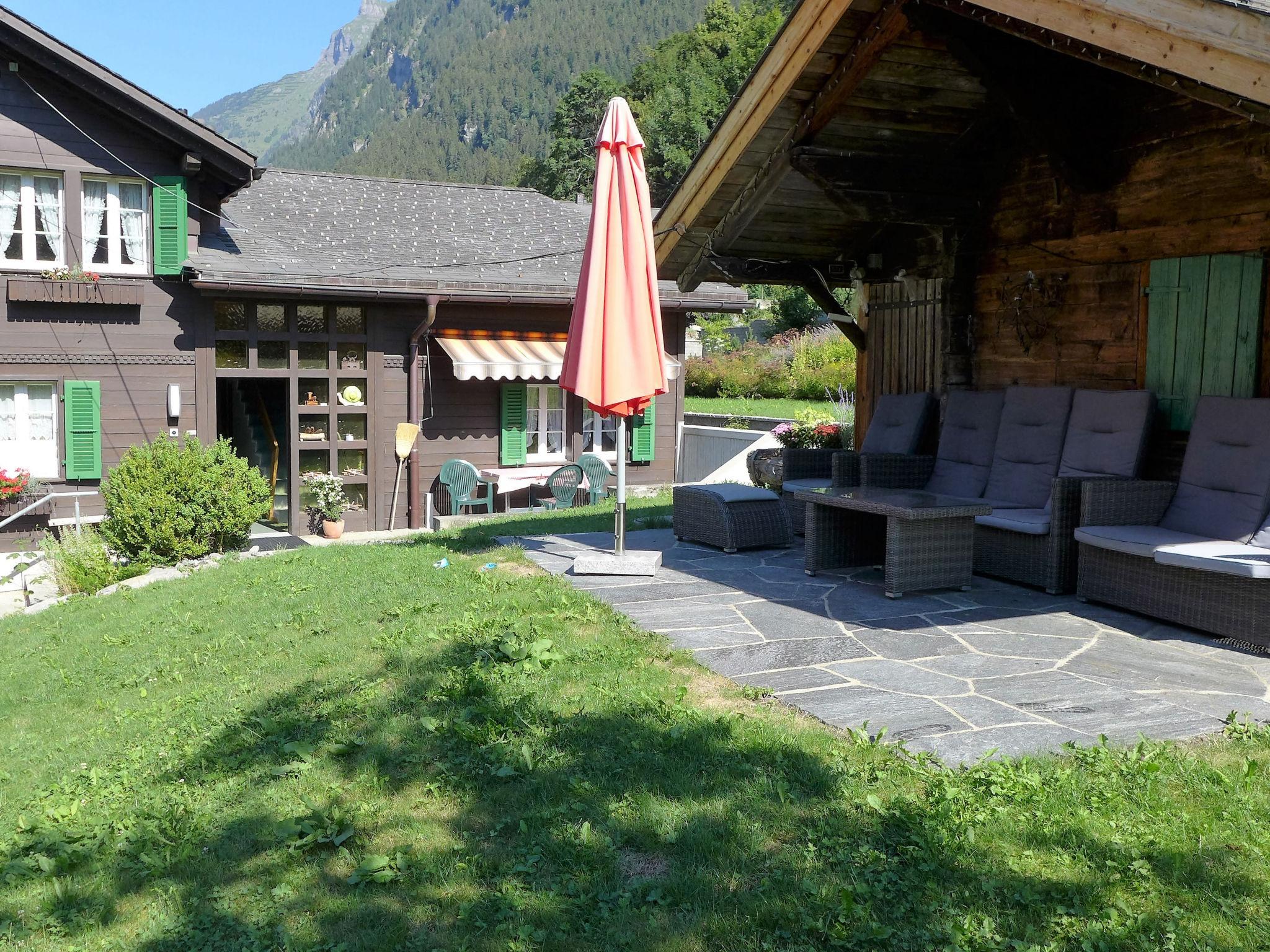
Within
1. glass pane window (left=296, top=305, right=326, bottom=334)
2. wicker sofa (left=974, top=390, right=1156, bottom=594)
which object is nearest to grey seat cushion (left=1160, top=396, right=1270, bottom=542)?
wicker sofa (left=974, top=390, right=1156, bottom=594)

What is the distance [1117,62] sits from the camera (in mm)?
4953

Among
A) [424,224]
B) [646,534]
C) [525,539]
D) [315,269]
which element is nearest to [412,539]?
[525,539]

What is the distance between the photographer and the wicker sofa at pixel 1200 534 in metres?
4.89

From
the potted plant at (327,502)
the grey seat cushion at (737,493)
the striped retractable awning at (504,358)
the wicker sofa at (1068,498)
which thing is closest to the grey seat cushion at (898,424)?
the grey seat cushion at (737,493)

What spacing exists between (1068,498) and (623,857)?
150 inches

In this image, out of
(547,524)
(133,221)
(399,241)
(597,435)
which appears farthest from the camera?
(597,435)

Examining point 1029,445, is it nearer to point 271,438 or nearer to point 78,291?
point 78,291

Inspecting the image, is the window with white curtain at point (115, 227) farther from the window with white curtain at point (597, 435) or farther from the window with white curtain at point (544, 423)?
the window with white curtain at point (597, 435)

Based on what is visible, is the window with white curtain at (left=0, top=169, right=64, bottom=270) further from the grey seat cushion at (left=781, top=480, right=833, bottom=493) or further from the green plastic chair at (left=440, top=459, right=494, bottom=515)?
the grey seat cushion at (left=781, top=480, right=833, bottom=493)

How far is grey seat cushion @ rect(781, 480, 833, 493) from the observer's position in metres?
7.79

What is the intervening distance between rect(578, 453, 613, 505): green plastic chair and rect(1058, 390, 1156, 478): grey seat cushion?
304 inches

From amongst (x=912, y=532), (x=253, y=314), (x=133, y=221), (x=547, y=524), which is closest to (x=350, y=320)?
(x=253, y=314)

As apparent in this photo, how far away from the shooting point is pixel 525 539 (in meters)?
8.15

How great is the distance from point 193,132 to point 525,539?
735 cm
